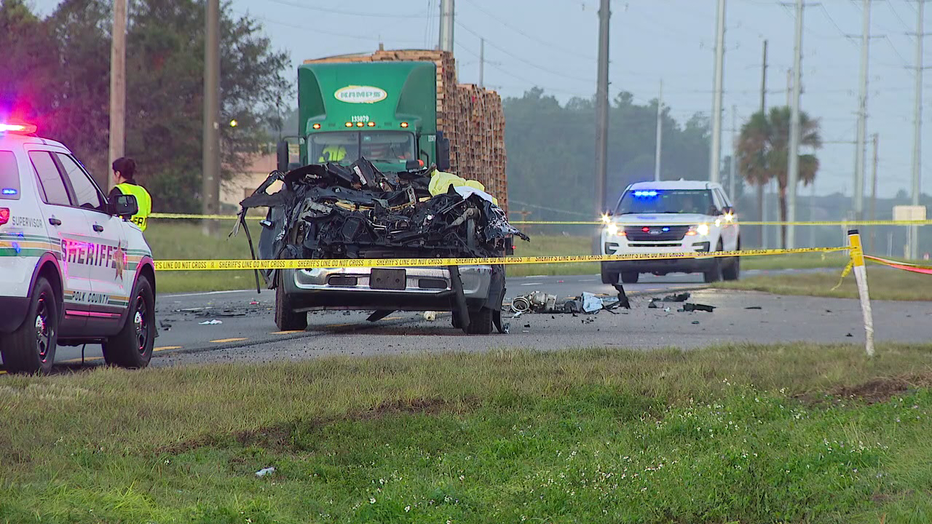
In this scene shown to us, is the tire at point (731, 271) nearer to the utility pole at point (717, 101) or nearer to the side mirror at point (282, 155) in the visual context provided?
the side mirror at point (282, 155)

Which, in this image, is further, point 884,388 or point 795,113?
point 795,113

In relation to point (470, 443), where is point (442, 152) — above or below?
above

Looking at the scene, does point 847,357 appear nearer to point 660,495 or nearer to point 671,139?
point 660,495

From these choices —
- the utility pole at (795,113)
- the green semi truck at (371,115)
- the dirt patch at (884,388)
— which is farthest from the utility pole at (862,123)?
the dirt patch at (884,388)

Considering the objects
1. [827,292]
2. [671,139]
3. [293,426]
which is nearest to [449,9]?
[827,292]

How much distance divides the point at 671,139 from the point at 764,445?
137726mm

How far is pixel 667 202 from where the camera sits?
84.1 feet

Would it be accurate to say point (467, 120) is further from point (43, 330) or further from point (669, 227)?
point (43, 330)

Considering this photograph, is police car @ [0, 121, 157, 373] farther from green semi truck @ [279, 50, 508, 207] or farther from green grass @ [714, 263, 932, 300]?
green grass @ [714, 263, 932, 300]

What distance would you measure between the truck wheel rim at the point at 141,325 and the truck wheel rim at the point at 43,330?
135 cm

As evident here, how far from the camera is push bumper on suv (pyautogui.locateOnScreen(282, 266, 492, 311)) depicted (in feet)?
44.7

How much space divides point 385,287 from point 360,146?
20.6ft

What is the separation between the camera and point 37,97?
150 feet

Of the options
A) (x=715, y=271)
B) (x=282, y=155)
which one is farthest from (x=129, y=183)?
(x=715, y=271)
